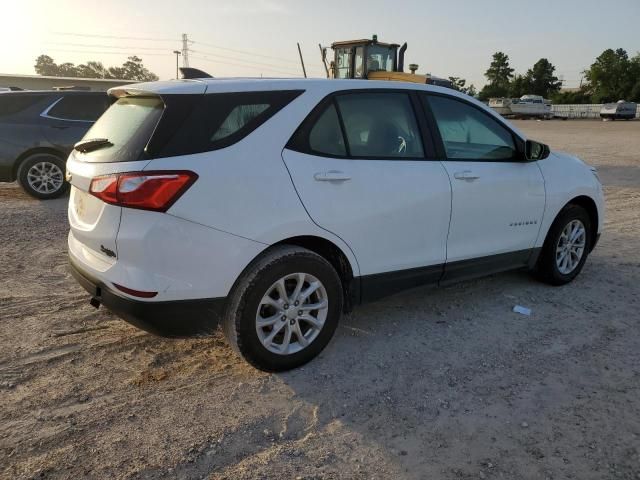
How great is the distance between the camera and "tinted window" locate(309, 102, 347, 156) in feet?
10.8

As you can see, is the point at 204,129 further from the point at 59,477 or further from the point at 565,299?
the point at 565,299

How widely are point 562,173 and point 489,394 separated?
244 cm

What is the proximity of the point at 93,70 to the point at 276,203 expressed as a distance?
96591 mm

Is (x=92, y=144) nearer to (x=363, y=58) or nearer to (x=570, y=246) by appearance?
(x=570, y=246)

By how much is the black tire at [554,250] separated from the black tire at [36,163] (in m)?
7.40

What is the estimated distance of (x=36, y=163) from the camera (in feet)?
28.0

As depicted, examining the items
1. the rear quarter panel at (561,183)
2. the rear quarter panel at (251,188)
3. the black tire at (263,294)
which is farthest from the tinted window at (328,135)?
the rear quarter panel at (561,183)

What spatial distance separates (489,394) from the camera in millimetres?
3143

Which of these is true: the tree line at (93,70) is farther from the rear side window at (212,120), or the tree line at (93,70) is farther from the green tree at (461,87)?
the rear side window at (212,120)

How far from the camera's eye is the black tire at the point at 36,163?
8.47 meters

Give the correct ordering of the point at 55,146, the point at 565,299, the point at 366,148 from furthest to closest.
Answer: the point at 55,146 → the point at 565,299 → the point at 366,148

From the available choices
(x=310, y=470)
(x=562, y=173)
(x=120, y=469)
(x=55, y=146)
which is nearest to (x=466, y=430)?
(x=310, y=470)

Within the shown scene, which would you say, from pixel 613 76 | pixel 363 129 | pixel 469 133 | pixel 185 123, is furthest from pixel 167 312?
pixel 613 76

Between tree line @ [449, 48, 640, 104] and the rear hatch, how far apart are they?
6472 cm
